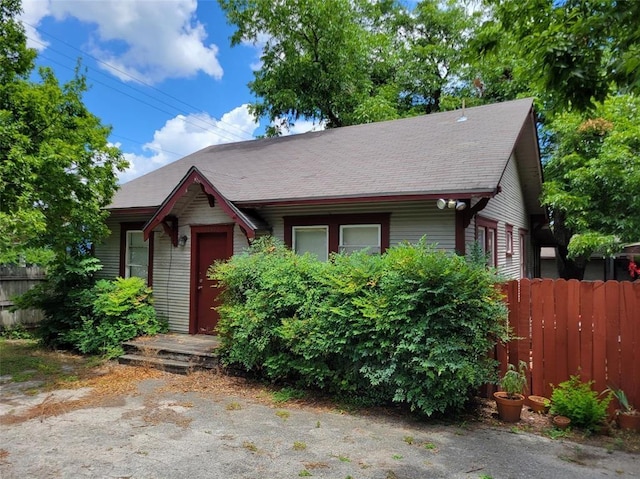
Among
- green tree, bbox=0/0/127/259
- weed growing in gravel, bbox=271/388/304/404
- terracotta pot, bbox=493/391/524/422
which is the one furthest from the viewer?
green tree, bbox=0/0/127/259

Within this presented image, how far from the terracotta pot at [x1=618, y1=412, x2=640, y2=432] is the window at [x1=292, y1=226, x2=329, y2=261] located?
5239mm

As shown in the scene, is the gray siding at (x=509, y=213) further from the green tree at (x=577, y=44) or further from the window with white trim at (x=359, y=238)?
the green tree at (x=577, y=44)

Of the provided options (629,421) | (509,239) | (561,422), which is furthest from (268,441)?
(509,239)

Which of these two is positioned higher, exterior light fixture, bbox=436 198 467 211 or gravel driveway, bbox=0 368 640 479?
exterior light fixture, bbox=436 198 467 211

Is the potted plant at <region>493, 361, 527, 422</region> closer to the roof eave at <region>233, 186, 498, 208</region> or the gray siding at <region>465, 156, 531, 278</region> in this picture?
the roof eave at <region>233, 186, 498, 208</region>

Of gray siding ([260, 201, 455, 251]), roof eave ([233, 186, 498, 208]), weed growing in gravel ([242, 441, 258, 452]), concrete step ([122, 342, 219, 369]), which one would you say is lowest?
weed growing in gravel ([242, 441, 258, 452])

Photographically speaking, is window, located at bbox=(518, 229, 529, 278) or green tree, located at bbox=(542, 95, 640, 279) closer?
green tree, located at bbox=(542, 95, 640, 279)

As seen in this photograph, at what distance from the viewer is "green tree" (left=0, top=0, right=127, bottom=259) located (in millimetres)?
6504

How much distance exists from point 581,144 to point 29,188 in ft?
44.7

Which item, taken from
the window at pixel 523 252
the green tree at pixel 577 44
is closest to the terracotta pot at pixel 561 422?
the green tree at pixel 577 44

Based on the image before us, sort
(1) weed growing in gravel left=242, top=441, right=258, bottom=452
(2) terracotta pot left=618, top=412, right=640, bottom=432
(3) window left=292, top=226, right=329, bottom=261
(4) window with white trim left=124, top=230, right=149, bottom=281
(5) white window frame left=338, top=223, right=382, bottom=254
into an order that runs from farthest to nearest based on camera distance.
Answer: (4) window with white trim left=124, top=230, right=149, bottom=281 < (3) window left=292, top=226, right=329, bottom=261 < (5) white window frame left=338, top=223, right=382, bottom=254 < (2) terracotta pot left=618, top=412, right=640, bottom=432 < (1) weed growing in gravel left=242, top=441, right=258, bottom=452

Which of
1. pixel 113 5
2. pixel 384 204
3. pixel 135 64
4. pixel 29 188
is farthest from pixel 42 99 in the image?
pixel 135 64

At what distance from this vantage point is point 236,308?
683 cm

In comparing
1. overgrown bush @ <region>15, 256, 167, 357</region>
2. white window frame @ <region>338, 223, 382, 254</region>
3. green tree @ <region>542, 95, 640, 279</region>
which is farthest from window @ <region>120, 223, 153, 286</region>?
green tree @ <region>542, 95, 640, 279</region>
